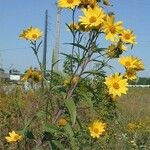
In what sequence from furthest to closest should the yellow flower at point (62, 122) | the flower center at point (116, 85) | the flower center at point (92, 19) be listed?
the yellow flower at point (62, 122) < the flower center at point (116, 85) < the flower center at point (92, 19)

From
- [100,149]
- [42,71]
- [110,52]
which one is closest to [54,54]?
[42,71]

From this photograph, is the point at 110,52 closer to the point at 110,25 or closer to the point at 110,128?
the point at 110,25

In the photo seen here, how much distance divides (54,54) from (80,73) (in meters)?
0.23

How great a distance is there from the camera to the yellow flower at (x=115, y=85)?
3.36 metres

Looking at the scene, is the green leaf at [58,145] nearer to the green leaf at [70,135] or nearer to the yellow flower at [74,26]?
the green leaf at [70,135]

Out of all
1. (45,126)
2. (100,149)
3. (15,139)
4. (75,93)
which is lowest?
(100,149)

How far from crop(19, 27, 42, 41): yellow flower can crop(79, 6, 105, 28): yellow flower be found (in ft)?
1.34

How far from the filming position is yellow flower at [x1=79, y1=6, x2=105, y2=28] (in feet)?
10.7

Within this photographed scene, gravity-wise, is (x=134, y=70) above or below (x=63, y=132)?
above

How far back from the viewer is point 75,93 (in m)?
3.54

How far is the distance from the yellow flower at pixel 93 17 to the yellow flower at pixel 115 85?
358mm

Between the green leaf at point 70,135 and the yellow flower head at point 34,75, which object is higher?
the yellow flower head at point 34,75

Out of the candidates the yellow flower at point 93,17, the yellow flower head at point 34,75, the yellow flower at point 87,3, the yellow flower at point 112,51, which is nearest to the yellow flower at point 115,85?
the yellow flower at point 112,51

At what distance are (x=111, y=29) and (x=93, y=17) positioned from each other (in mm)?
161
